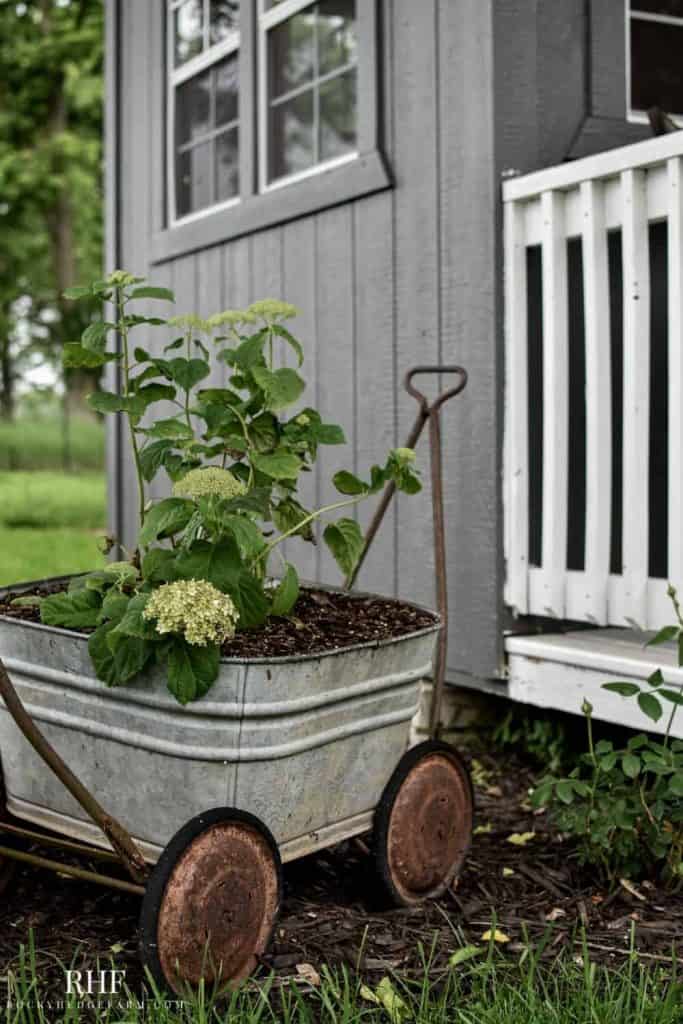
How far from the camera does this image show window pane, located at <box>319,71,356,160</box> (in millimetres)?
6977

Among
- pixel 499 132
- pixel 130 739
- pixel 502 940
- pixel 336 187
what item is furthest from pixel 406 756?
pixel 336 187

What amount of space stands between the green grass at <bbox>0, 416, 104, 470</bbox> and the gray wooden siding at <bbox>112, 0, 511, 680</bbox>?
1007cm

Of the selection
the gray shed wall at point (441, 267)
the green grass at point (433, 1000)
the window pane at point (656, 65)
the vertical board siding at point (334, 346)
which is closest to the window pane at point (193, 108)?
the gray shed wall at point (441, 267)

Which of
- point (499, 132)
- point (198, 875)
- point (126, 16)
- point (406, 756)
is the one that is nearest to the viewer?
point (198, 875)

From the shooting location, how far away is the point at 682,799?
7.98 feet

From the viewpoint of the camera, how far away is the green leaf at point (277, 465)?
219cm

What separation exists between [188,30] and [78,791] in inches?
157

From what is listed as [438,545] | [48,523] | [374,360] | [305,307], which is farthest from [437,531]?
[48,523]

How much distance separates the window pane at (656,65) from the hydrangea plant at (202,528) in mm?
2029

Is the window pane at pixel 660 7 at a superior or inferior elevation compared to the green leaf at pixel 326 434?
superior

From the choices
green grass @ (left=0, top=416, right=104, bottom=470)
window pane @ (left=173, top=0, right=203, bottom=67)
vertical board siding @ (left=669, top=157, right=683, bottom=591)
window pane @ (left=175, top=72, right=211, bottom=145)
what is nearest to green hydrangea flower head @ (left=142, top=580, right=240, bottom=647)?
vertical board siding @ (left=669, top=157, right=683, bottom=591)

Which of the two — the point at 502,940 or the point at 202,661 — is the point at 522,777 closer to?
the point at 502,940

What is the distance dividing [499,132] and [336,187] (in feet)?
2.66

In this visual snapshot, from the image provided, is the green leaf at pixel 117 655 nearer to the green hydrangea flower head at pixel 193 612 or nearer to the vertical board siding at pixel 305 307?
the green hydrangea flower head at pixel 193 612
